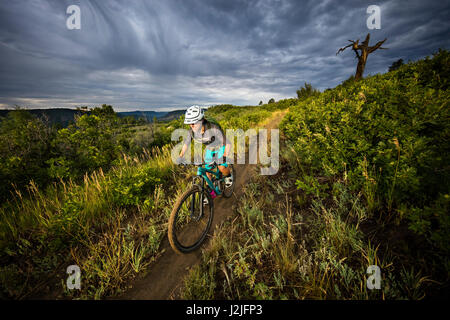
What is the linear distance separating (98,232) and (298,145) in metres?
5.12

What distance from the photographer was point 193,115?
345cm

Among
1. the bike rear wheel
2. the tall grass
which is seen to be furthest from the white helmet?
the tall grass

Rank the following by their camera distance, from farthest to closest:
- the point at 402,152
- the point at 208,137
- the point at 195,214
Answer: the point at 208,137
the point at 195,214
the point at 402,152

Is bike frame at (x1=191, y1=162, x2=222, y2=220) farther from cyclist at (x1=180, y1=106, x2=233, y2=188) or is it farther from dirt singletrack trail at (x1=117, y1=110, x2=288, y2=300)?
dirt singletrack trail at (x1=117, y1=110, x2=288, y2=300)

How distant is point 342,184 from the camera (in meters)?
3.11

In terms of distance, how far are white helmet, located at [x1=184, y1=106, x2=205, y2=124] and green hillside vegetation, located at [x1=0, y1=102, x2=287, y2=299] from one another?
201 centimetres

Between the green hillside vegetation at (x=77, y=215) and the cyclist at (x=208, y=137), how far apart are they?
162cm

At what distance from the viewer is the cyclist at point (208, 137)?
3.48 m

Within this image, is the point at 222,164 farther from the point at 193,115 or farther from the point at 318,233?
the point at 318,233

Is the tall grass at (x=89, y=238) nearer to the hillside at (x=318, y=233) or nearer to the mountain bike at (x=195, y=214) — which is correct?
the hillside at (x=318, y=233)

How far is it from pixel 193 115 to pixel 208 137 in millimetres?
622

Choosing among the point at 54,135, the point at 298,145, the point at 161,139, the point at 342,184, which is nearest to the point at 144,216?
the point at 298,145

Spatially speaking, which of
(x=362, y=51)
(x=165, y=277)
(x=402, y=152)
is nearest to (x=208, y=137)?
(x=165, y=277)
